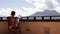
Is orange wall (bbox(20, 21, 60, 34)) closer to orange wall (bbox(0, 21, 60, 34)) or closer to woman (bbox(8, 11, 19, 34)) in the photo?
orange wall (bbox(0, 21, 60, 34))

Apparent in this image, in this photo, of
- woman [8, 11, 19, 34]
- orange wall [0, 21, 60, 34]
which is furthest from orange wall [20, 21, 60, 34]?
woman [8, 11, 19, 34]

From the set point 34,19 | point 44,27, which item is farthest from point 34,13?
point 44,27

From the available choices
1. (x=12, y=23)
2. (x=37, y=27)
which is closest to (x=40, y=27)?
(x=37, y=27)

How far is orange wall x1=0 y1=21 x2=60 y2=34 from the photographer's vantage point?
4.56 m

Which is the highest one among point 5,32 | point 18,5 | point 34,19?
A: point 18,5

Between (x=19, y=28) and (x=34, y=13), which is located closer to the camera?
(x=19, y=28)

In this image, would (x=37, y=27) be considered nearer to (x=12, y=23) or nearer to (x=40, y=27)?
(x=40, y=27)

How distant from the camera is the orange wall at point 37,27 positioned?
179 inches

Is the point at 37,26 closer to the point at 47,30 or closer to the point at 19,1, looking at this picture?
the point at 47,30

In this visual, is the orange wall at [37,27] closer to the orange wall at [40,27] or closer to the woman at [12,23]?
the orange wall at [40,27]

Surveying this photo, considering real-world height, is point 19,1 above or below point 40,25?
above

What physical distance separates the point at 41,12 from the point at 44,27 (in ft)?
1.49

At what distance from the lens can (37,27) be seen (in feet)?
15.3

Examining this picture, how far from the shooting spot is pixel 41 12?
15.4 ft
